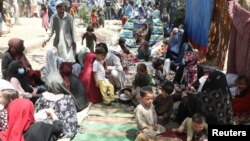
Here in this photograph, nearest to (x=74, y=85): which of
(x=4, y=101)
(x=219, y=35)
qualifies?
(x=4, y=101)

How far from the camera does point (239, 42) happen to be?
5867mm

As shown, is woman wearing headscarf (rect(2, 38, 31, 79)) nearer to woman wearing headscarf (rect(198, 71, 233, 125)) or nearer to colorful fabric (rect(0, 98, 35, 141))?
colorful fabric (rect(0, 98, 35, 141))

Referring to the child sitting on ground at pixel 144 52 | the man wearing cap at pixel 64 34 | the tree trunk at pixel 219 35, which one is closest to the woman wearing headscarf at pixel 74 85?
the man wearing cap at pixel 64 34

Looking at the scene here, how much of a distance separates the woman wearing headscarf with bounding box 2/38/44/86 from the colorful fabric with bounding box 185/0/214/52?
3.36 metres

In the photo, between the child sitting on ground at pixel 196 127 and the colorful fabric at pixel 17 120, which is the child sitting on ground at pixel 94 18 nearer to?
the child sitting on ground at pixel 196 127

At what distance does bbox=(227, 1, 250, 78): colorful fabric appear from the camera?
18.3ft

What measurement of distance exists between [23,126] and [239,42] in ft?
12.1

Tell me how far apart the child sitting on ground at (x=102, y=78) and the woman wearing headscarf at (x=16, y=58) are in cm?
86

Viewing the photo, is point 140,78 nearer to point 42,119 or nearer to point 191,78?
point 191,78

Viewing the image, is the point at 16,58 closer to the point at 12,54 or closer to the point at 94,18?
the point at 12,54

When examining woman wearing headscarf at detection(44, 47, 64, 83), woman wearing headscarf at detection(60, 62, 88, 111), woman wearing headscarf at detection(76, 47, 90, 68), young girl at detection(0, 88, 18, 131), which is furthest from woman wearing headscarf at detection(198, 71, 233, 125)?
woman wearing headscarf at detection(76, 47, 90, 68)

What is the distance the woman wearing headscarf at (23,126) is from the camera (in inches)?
141

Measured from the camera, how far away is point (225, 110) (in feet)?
14.8

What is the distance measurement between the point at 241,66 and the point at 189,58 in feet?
2.76
